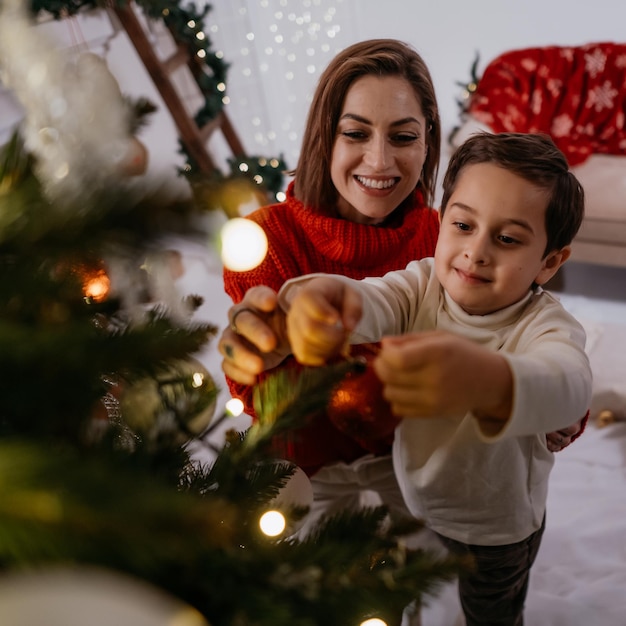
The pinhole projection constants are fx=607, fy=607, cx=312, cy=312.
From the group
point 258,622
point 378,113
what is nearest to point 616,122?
point 378,113

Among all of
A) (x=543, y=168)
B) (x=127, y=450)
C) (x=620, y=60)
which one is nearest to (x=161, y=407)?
(x=127, y=450)

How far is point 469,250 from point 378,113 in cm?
36

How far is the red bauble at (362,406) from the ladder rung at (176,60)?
1.92 meters

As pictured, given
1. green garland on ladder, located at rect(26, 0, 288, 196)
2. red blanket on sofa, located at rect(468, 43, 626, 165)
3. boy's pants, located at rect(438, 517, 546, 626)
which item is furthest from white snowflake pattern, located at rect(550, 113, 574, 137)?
boy's pants, located at rect(438, 517, 546, 626)

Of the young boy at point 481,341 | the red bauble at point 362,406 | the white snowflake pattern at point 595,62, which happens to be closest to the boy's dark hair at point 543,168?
the young boy at point 481,341

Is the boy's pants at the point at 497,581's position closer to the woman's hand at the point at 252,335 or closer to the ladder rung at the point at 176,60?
the woman's hand at the point at 252,335

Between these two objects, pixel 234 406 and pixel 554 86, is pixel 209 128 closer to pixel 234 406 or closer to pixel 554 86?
pixel 554 86

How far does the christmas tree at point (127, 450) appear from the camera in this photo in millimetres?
248

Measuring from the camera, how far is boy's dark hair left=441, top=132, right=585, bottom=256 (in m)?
0.59

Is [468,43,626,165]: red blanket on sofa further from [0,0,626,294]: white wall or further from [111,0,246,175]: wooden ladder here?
[111,0,246,175]: wooden ladder

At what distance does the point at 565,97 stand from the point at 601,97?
0.13 m

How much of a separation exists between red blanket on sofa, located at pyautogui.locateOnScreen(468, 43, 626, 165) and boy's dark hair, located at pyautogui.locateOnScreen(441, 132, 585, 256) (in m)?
1.88

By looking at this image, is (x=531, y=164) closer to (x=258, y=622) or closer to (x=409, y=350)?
(x=409, y=350)

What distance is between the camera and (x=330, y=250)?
3.03 feet
